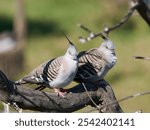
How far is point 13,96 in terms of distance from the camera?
456 cm

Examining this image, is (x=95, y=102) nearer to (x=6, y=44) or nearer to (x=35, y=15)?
(x=6, y=44)

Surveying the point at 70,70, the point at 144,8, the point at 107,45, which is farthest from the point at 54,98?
the point at 107,45

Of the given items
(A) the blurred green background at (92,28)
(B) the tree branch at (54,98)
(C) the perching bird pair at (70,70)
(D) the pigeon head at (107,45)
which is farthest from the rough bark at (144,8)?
(A) the blurred green background at (92,28)

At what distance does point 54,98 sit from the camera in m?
4.84

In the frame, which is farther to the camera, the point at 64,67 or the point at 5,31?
the point at 5,31

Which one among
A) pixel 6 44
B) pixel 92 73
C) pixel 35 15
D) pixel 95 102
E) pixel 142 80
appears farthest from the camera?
pixel 35 15

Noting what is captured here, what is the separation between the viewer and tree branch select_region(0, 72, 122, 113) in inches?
179

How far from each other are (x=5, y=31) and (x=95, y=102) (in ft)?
49.4

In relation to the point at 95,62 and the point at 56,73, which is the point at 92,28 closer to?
the point at 95,62

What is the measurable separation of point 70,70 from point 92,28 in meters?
14.6

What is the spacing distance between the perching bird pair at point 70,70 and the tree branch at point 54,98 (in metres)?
0.37

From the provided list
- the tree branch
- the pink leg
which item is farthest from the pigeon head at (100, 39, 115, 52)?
the tree branch

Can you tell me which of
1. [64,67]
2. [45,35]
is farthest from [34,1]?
[64,67]

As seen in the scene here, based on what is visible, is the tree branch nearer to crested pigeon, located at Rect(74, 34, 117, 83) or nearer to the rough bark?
crested pigeon, located at Rect(74, 34, 117, 83)
